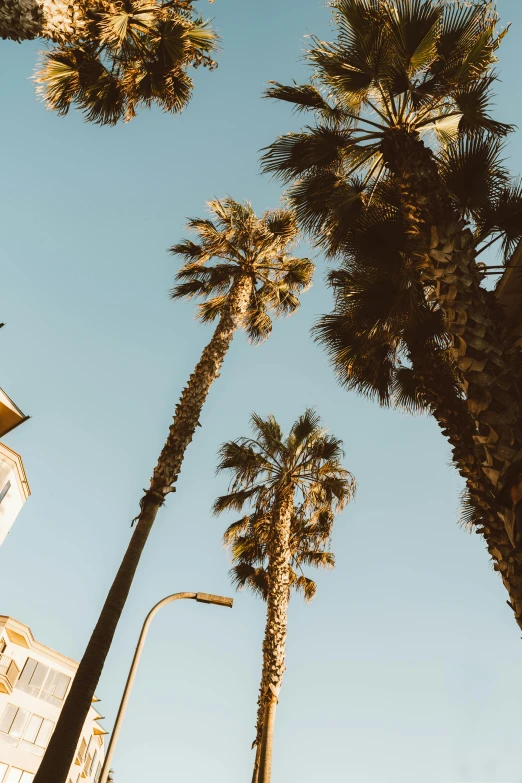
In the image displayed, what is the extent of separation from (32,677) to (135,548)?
97.1 feet

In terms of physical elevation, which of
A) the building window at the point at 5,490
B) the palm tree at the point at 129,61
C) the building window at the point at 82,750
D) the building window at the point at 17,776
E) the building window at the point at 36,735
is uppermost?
the building window at the point at 5,490

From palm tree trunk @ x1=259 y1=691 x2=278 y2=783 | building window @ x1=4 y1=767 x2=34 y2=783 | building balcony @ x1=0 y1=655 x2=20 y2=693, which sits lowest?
palm tree trunk @ x1=259 y1=691 x2=278 y2=783

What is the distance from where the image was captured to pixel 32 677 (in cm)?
3028

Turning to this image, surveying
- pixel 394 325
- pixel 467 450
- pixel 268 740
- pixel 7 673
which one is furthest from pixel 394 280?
pixel 7 673

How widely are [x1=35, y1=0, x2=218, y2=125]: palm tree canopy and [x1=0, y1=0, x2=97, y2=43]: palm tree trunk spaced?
247 centimetres

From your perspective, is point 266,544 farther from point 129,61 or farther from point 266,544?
point 129,61

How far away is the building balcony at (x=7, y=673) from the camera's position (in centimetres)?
2752

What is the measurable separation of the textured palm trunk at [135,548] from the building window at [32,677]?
28.8 metres

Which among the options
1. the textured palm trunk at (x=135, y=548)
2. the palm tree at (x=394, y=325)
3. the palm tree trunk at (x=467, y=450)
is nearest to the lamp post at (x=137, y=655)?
the textured palm trunk at (x=135, y=548)

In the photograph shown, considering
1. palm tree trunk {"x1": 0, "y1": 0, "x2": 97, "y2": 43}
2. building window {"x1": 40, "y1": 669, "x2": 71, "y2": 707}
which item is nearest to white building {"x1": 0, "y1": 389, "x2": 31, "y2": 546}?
building window {"x1": 40, "y1": 669, "x2": 71, "y2": 707}

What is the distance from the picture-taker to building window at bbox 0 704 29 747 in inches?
1062

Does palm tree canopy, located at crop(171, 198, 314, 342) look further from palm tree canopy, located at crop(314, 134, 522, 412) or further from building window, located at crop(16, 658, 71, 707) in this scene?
building window, located at crop(16, 658, 71, 707)

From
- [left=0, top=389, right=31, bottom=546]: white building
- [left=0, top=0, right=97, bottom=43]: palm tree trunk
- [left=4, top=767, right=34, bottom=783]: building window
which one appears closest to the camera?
[left=0, top=0, right=97, bottom=43]: palm tree trunk

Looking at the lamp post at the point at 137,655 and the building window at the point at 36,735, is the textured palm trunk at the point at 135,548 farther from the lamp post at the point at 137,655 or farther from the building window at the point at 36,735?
the building window at the point at 36,735
